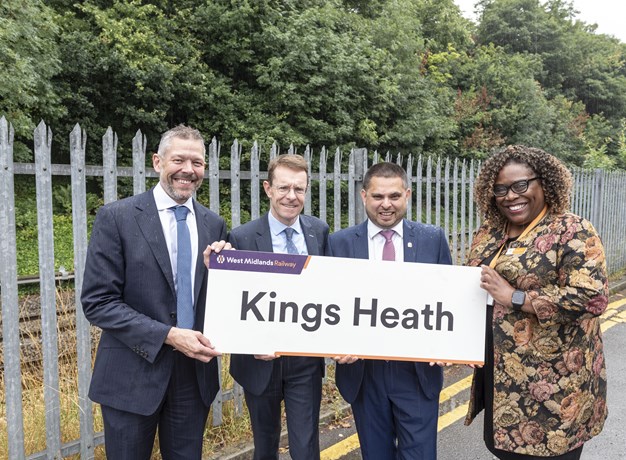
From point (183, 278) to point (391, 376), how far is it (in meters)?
1.18

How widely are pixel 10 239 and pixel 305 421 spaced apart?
1929 mm

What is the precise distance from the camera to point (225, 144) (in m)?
15.4

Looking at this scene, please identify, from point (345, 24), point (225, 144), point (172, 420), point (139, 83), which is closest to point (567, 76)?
point (345, 24)

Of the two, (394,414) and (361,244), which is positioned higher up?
(361,244)

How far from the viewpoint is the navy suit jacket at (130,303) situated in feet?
7.59

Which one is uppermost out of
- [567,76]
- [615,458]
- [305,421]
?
[567,76]

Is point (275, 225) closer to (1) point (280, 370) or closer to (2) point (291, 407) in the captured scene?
(1) point (280, 370)

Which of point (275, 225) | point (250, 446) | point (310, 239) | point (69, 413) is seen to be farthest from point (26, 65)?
point (310, 239)

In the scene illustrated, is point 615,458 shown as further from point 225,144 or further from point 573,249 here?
point 225,144

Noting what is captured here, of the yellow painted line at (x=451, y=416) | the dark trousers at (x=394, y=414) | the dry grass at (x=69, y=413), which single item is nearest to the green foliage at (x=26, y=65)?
the dry grass at (x=69, y=413)

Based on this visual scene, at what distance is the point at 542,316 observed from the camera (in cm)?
223

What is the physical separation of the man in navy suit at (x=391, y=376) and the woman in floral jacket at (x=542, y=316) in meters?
0.33

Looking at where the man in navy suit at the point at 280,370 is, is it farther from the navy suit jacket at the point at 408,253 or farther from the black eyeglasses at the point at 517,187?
the black eyeglasses at the point at 517,187

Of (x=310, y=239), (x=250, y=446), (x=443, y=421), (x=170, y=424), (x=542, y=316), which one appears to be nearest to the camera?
(x=542, y=316)
